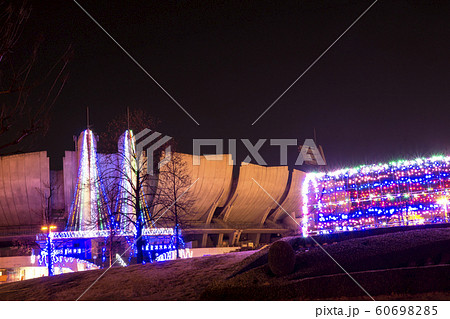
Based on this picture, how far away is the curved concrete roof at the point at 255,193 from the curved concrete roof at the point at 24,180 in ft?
71.5

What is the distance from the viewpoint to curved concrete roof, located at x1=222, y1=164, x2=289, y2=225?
181 feet

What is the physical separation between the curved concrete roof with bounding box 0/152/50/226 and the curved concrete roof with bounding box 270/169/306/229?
103ft

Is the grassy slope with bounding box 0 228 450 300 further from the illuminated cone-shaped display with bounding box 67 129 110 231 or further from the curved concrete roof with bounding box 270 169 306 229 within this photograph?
the curved concrete roof with bounding box 270 169 306 229

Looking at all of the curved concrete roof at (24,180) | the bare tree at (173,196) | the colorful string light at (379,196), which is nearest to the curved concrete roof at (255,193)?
the bare tree at (173,196)

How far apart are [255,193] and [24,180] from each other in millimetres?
26647

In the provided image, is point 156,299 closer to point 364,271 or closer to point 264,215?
point 364,271

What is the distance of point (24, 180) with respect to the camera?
47.8m

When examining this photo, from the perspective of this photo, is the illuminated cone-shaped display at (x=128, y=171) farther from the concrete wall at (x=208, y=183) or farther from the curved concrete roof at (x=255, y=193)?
the curved concrete roof at (x=255, y=193)

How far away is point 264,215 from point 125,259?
85.8ft

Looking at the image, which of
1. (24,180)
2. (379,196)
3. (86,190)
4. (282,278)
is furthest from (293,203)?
(282,278)

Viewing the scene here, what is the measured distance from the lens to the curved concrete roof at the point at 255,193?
181 ft

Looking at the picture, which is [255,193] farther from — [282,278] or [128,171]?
[282,278]

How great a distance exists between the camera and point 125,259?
3944 cm
